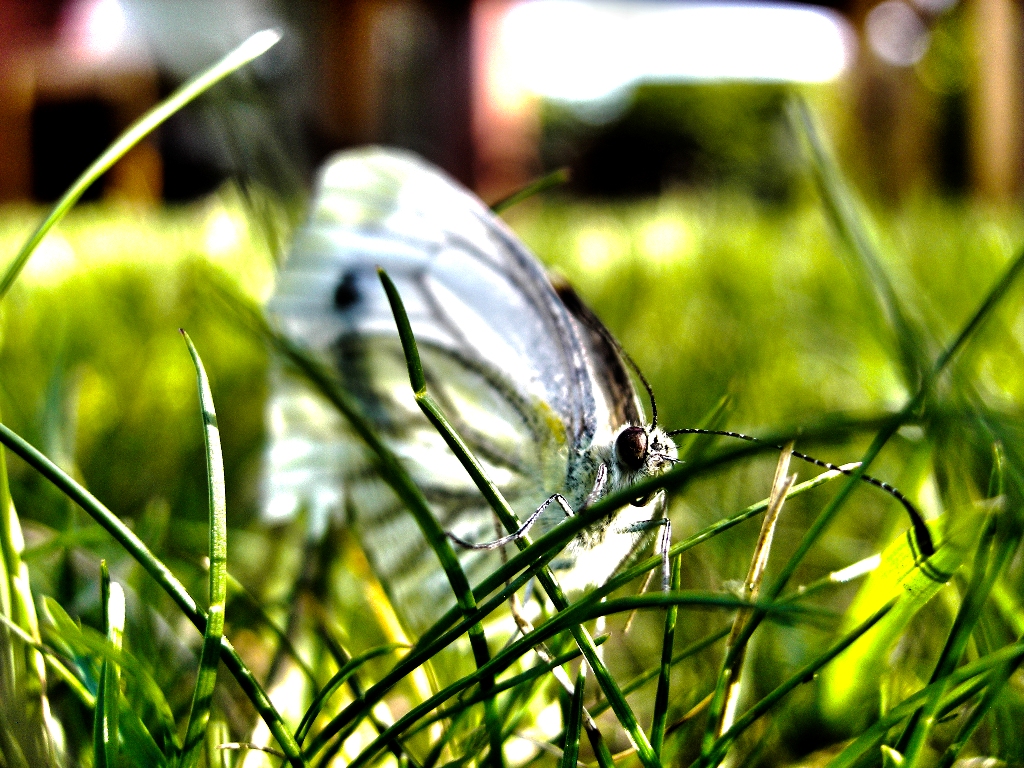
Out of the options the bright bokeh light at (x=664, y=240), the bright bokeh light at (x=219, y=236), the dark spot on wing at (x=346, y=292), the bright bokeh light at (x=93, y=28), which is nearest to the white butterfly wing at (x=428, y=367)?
the dark spot on wing at (x=346, y=292)

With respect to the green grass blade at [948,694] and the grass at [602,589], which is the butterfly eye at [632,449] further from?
the green grass blade at [948,694]

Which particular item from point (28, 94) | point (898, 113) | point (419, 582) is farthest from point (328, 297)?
point (28, 94)

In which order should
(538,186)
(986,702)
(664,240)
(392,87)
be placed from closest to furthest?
(986,702) → (538,186) → (664,240) → (392,87)

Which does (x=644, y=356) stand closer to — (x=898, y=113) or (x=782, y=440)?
(x=782, y=440)

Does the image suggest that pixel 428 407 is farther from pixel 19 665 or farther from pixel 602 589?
pixel 19 665

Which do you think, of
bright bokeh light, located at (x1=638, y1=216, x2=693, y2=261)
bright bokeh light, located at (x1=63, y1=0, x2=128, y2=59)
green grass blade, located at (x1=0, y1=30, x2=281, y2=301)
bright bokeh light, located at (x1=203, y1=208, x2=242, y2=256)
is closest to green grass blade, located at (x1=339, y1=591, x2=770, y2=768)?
green grass blade, located at (x1=0, y1=30, x2=281, y2=301)

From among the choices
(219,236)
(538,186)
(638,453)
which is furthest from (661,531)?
(219,236)
